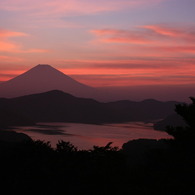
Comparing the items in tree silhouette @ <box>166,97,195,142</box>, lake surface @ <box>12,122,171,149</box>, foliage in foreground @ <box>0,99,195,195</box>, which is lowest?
lake surface @ <box>12,122,171,149</box>

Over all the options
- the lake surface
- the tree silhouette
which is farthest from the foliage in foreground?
the lake surface

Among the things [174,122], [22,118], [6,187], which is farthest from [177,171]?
[22,118]

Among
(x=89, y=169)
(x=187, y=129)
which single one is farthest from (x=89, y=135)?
(x=187, y=129)

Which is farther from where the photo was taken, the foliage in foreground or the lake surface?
the lake surface

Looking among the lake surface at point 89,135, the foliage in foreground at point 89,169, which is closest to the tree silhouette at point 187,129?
the foliage in foreground at point 89,169

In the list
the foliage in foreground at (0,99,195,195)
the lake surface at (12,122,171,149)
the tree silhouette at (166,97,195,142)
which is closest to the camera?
the foliage in foreground at (0,99,195,195)

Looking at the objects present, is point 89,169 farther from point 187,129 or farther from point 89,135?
point 89,135

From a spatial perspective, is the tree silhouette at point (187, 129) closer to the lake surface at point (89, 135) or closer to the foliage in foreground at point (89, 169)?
the foliage in foreground at point (89, 169)

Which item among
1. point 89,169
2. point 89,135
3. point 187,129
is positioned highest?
point 187,129

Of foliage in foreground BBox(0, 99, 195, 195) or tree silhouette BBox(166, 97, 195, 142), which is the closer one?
foliage in foreground BBox(0, 99, 195, 195)

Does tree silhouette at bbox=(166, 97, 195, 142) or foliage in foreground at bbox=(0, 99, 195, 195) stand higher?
tree silhouette at bbox=(166, 97, 195, 142)

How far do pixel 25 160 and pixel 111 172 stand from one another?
24.9ft

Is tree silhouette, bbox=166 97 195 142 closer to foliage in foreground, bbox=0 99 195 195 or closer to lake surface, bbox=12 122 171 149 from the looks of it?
foliage in foreground, bbox=0 99 195 195

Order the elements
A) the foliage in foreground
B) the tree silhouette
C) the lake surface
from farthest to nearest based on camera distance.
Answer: the lake surface, the tree silhouette, the foliage in foreground
